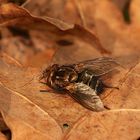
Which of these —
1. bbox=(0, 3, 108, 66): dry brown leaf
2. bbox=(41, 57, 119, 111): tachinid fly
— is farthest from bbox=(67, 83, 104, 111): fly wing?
bbox=(0, 3, 108, 66): dry brown leaf

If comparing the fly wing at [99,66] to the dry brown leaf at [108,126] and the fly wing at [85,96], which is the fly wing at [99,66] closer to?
the fly wing at [85,96]

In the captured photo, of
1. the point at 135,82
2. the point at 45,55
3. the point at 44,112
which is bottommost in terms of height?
the point at 45,55

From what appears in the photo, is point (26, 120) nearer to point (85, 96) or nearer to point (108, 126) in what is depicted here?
point (85, 96)

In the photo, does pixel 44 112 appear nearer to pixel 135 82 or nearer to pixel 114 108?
pixel 114 108

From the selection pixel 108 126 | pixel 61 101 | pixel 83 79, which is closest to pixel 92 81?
pixel 83 79

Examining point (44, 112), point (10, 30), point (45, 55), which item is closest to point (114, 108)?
point (44, 112)

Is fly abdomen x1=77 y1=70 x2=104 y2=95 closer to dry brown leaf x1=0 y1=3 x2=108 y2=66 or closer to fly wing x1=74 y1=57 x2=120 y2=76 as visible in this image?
fly wing x1=74 y1=57 x2=120 y2=76

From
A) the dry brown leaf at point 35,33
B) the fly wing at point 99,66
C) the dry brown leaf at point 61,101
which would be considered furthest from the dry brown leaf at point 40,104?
the dry brown leaf at point 35,33
